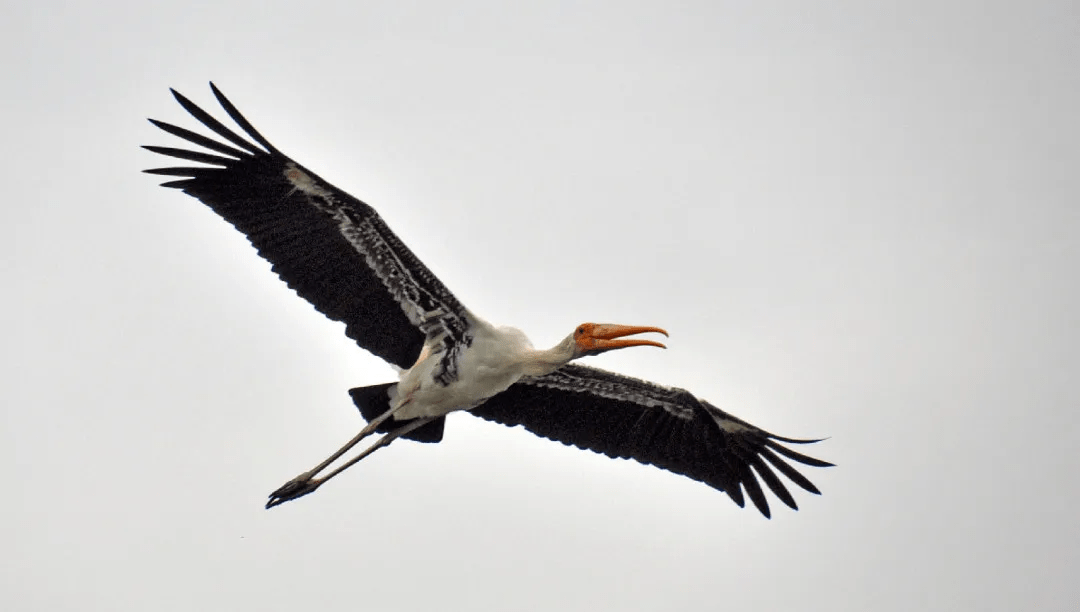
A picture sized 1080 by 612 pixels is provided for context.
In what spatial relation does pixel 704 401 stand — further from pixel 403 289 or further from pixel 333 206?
pixel 333 206

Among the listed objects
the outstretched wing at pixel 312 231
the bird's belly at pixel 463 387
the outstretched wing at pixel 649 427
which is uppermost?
the outstretched wing at pixel 312 231

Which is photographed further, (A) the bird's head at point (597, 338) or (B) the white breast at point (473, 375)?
(B) the white breast at point (473, 375)

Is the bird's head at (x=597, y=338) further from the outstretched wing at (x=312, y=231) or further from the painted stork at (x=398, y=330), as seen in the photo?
the outstretched wing at (x=312, y=231)

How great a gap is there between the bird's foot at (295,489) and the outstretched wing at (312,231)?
1.94 meters

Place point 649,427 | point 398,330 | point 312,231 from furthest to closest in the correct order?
1. point 649,427
2. point 398,330
3. point 312,231

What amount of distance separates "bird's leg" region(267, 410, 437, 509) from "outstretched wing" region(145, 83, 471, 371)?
0.94m

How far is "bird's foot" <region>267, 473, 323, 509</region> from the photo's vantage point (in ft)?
51.1

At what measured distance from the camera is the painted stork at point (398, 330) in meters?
15.5

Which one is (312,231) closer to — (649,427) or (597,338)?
(597,338)

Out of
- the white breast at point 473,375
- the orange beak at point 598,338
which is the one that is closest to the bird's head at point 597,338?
the orange beak at point 598,338

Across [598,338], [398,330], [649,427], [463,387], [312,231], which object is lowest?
[649,427]

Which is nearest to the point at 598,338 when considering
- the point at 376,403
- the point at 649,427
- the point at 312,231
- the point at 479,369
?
the point at 479,369

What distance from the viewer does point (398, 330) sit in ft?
53.3

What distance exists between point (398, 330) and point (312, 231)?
165 centimetres
